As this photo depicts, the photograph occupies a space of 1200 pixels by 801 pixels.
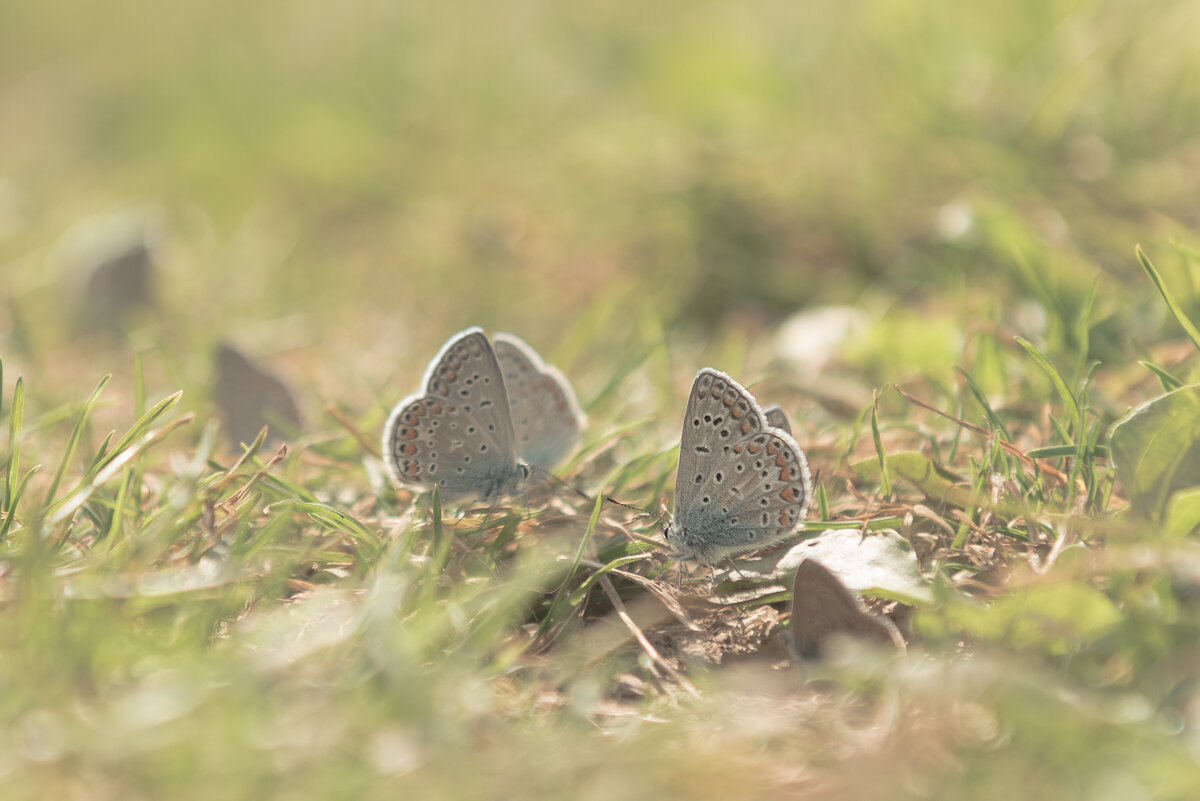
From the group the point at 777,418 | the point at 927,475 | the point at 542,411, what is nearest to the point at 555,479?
the point at 542,411

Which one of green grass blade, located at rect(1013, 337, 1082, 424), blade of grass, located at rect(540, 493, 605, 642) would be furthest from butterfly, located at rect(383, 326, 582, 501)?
green grass blade, located at rect(1013, 337, 1082, 424)

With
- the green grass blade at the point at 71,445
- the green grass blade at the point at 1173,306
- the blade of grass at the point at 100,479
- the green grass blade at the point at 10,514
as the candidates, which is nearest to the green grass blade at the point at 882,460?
the green grass blade at the point at 1173,306

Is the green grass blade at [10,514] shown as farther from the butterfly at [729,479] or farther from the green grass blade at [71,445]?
the butterfly at [729,479]

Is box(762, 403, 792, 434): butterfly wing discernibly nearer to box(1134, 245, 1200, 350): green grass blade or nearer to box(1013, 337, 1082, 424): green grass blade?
box(1013, 337, 1082, 424): green grass blade

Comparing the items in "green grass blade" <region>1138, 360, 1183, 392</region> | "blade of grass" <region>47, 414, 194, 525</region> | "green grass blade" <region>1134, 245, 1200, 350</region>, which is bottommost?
"blade of grass" <region>47, 414, 194, 525</region>

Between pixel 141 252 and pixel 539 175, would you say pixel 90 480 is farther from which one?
pixel 539 175

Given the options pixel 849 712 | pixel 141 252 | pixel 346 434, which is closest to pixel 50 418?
pixel 346 434
